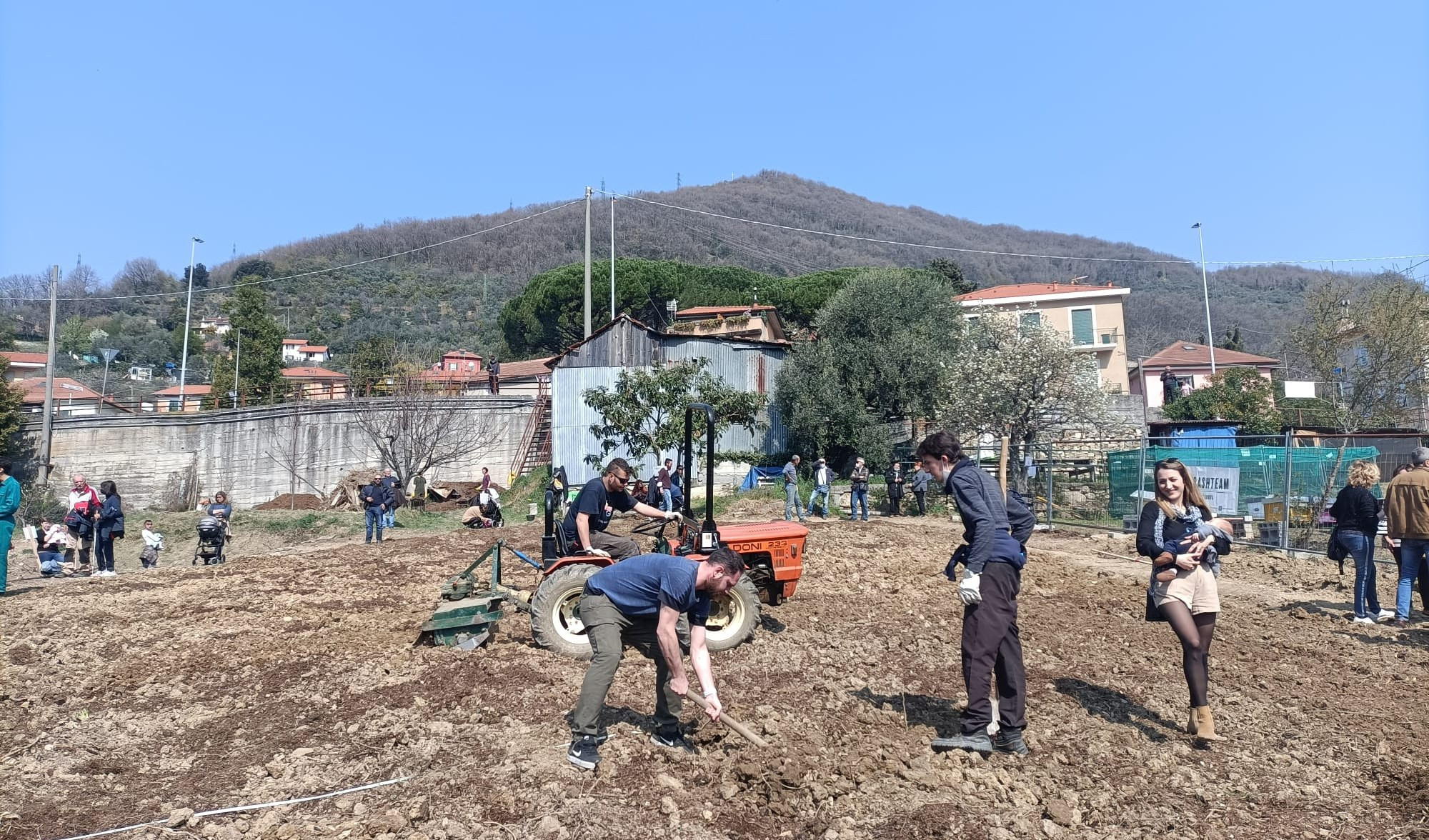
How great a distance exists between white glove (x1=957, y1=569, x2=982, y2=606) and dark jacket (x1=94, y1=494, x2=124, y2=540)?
43.5 ft

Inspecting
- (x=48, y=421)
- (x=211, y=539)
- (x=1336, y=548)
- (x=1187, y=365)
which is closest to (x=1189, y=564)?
(x=1336, y=548)

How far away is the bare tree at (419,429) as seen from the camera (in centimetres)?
2847

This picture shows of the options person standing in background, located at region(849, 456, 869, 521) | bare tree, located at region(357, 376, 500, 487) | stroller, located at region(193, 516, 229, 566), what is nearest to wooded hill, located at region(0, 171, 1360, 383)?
bare tree, located at region(357, 376, 500, 487)

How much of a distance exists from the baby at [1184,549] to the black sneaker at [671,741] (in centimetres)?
288

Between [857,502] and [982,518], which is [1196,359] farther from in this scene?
[982,518]

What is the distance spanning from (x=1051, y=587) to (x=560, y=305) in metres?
48.3

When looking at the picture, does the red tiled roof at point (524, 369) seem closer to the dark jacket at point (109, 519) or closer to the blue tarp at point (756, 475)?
the blue tarp at point (756, 475)

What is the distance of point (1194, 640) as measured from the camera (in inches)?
213

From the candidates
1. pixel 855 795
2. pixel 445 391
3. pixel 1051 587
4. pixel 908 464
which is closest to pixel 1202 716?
pixel 855 795

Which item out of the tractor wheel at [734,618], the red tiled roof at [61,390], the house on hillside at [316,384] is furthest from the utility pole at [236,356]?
the tractor wheel at [734,618]

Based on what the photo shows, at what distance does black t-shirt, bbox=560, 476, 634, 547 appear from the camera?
24.8 feet

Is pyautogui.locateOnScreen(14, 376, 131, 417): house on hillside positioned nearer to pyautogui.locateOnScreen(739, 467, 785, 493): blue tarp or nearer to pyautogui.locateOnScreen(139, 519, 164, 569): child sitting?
pyautogui.locateOnScreen(139, 519, 164, 569): child sitting

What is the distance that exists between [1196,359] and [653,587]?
52616mm

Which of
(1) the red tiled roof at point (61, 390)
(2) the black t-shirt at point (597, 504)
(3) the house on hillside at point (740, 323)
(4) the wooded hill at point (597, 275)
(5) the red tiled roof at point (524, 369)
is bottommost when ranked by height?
(2) the black t-shirt at point (597, 504)
